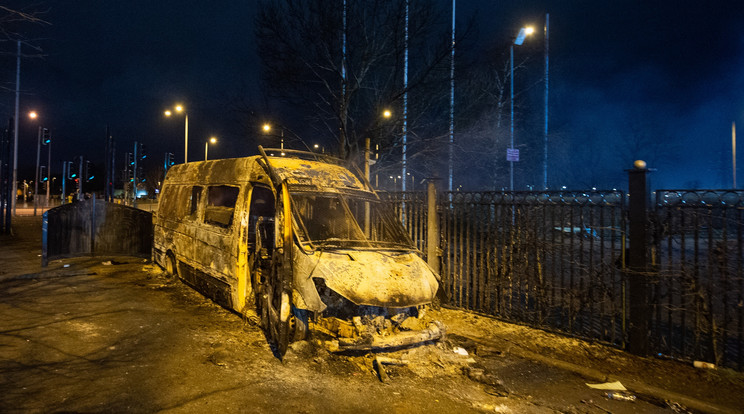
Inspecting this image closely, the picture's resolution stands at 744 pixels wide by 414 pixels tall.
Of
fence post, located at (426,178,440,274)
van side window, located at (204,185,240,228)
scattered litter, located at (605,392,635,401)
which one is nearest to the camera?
scattered litter, located at (605,392,635,401)

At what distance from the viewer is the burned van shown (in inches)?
189

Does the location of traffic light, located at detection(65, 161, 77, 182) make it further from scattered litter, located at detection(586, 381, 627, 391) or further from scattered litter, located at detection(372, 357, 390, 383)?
scattered litter, located at detection(586, 381, 627, 391)

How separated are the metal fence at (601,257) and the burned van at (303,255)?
1452 mm

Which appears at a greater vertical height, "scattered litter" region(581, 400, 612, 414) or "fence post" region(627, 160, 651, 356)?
"fence post" region(627, 160, 651, 356)

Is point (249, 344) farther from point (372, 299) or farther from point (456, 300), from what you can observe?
point (456, 300)

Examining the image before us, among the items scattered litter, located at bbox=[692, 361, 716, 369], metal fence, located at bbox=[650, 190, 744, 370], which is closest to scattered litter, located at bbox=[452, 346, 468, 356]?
metal fence, located at bbox=[650, 190, 744, 370]

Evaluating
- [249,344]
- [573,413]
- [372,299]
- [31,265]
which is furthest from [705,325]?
[31,265]

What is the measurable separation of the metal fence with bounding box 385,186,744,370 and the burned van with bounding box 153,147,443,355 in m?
1.45

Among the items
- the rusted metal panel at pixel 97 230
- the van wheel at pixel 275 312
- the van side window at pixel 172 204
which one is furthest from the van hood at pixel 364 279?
the rusted metal panel at pixel 97 230

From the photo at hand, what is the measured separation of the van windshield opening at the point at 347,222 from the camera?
5.64 meters

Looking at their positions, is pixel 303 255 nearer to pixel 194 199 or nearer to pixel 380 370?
pixel 380 370

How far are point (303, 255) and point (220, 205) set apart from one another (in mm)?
2822

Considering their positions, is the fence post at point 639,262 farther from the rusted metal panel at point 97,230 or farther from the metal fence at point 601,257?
the rusted metal panel at point 97,230

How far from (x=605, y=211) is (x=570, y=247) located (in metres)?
0.68
